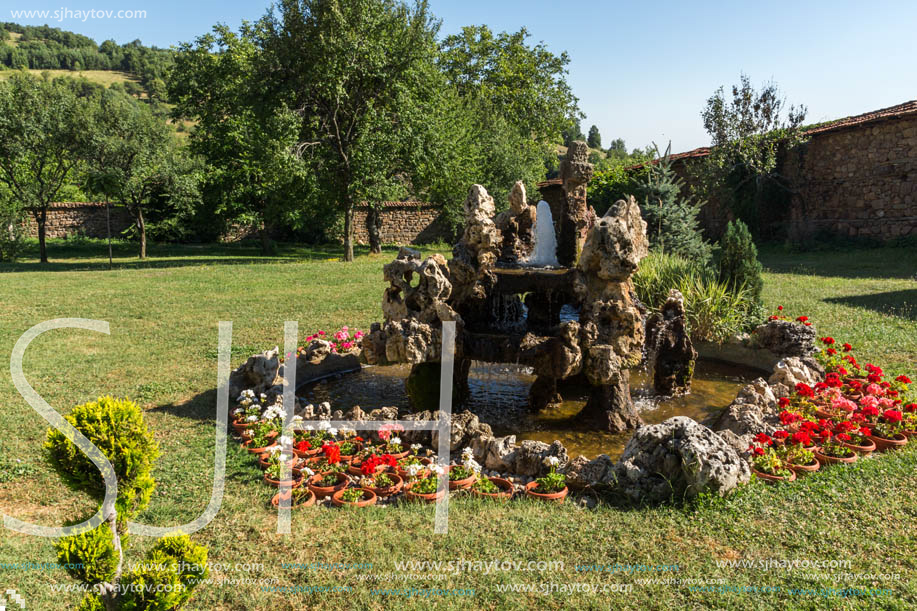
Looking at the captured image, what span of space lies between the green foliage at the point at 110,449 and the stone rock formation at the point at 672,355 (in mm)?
5955

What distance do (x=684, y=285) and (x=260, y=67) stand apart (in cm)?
1701

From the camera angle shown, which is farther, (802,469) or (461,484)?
(802,469)

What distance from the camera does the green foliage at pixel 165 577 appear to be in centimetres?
213

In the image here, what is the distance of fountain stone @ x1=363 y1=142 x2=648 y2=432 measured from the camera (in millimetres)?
5805

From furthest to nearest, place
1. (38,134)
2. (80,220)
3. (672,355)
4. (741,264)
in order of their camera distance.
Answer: (80,220)
(38,134)
(741,264)
(672,355)

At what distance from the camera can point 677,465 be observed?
4.22 metres

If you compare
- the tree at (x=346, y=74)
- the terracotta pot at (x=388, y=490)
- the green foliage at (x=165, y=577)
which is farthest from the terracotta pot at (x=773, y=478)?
the tree at (x=346, y=74)

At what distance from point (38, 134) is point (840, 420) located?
956 inches

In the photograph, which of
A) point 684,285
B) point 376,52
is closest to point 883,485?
point 684,285

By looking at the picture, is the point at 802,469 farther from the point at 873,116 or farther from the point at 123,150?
the point at 123,150

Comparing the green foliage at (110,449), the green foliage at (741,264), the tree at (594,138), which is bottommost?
the green foliage at (110,449)

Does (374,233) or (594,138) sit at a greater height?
(594,138)

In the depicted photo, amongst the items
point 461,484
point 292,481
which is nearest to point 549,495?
point 461,484

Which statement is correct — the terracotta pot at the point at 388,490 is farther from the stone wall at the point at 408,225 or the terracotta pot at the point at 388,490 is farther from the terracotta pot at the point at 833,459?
the stone wall at the point at 408,225
